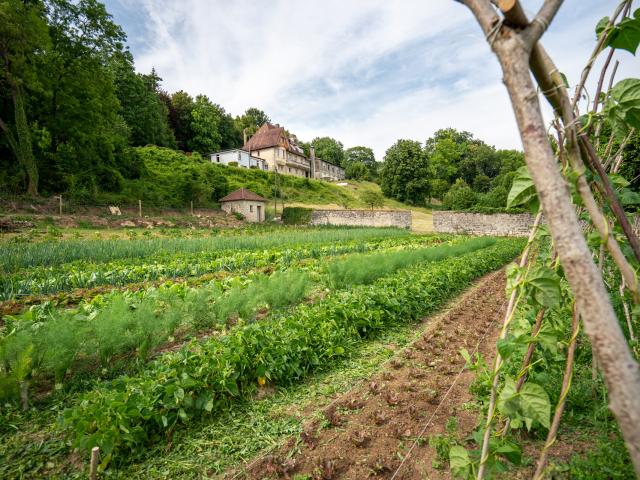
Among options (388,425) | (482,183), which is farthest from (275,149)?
(388,425)

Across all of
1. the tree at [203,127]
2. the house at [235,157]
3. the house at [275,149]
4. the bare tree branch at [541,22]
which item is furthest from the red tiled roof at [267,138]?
the bare tree branch at [541,22]

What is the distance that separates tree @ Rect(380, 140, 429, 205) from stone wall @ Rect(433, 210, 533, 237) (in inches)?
835

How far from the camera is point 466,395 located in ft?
10.9

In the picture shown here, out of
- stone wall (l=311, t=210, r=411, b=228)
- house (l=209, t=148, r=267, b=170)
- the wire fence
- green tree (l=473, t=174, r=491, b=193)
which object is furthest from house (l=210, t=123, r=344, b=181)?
green tree (l=473, t=174, r=491, b=193)

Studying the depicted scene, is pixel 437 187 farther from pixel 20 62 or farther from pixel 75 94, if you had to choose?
pixel 20 62

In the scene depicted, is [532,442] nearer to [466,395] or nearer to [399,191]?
[466,395]

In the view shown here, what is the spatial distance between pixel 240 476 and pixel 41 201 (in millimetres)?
26298

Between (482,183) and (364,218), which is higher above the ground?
(482,183)

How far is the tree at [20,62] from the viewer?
63.2ft

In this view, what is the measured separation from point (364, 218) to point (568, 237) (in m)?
32.4

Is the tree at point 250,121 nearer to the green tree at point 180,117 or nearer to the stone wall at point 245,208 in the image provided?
the green tree at point 180,117

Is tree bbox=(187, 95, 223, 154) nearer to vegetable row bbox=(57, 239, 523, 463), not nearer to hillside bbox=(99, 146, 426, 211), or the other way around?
hillside bbox=(99, 146, 426, 211)

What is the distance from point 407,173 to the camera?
1996 inches

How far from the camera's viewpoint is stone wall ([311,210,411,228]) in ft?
105
